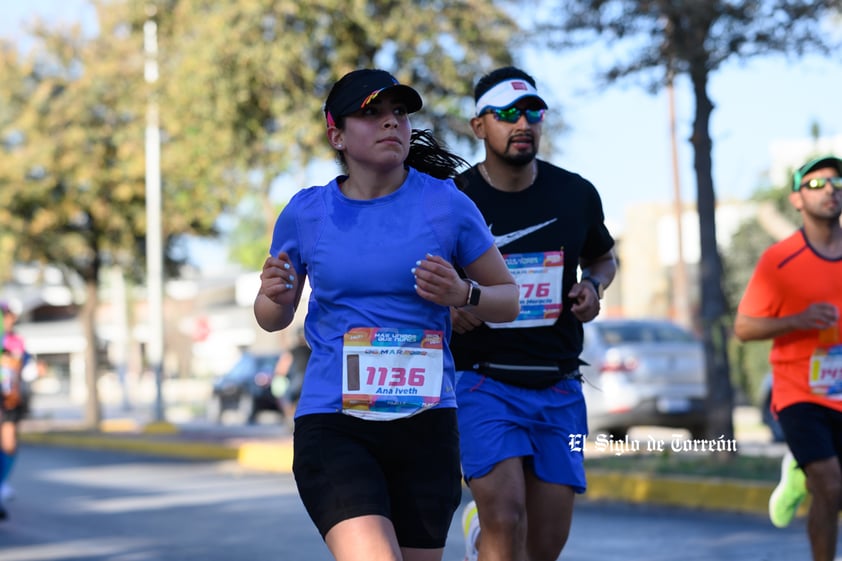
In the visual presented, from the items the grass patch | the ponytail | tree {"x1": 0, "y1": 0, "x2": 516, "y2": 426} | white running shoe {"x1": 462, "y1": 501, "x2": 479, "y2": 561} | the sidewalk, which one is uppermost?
tree {"x1": 0, "y1": 0, "x2": 516, "y2": 426}

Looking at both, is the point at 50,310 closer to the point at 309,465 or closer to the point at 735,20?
the point at 735,20

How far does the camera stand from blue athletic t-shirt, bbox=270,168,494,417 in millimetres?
4137

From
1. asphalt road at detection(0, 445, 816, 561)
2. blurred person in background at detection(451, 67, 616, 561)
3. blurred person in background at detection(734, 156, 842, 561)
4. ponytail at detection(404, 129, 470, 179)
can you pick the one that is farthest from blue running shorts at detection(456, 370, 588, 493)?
asphalt road at detection(0, 445, 816, 561)

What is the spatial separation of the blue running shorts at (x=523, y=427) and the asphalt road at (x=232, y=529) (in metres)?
3.28

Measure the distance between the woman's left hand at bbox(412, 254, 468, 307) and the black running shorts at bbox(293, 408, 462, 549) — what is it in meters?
0.38

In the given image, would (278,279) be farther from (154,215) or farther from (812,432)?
(154,215)

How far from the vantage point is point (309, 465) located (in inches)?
161

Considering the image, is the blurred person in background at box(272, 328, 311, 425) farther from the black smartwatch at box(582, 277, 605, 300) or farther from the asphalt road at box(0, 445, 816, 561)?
the black smartwatch at box(582, 277, 605, 300)

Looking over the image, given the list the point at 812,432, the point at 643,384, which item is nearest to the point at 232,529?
the point at 812,432

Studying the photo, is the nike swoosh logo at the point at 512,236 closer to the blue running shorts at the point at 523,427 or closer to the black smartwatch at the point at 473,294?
the blue running shorts at the point at 523,427

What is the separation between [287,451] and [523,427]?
1224 cm

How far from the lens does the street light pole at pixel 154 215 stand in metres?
24.1

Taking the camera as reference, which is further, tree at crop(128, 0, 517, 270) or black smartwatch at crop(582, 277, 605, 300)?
tree at crop(128, 0, 517, 270)

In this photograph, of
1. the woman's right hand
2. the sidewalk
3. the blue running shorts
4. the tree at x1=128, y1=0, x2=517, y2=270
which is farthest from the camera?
the tree at x1=128, y1=0, x2=517, y2=270
